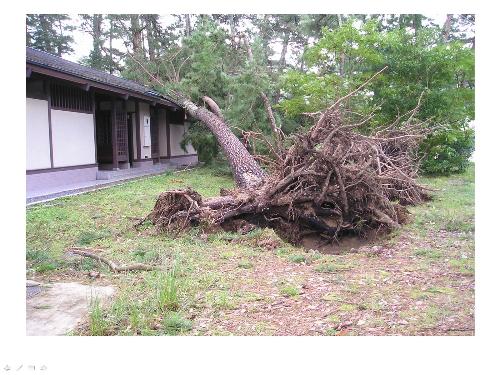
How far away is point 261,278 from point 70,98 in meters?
7.86

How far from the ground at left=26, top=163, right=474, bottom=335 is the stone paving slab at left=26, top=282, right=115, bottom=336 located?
0.12 m

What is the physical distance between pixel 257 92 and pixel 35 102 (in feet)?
17.0

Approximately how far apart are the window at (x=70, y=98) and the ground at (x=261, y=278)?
145 inches

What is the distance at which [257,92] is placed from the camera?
34.6 feet

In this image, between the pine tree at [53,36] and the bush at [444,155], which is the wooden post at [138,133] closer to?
the pine tree at [53,36]

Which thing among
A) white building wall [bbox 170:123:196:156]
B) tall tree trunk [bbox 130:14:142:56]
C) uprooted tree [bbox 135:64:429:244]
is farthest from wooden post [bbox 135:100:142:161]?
uprooted tree [bbox 135:64:429:244]

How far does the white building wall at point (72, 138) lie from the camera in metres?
9.06

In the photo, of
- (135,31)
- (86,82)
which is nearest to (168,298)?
(86,82)

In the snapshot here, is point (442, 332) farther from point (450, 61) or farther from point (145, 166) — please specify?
point (145, 166)

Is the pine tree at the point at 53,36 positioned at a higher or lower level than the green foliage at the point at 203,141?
higher

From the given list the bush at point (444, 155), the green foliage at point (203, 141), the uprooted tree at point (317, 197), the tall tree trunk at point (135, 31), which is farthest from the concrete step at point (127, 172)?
the bush at point (444, 155)

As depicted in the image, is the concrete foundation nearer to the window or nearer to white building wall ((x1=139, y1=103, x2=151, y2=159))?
the window

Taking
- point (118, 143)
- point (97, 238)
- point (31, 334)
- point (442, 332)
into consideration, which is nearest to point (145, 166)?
point (118, 143)

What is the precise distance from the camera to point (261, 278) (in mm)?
3928
